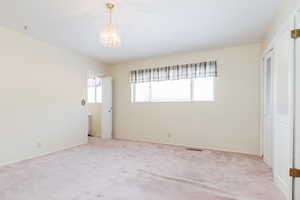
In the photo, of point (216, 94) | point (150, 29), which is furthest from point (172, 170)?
point (150, 29)

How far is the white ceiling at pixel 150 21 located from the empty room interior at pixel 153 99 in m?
0.02

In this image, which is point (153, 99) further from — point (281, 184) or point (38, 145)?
point (281, 184)

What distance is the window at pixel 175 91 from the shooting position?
416 centimetres

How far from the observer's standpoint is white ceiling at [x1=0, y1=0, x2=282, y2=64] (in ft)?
7.39

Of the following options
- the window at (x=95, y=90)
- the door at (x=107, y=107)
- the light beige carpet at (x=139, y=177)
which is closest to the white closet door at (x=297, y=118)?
the light beige carpet at (x=139, y=177)

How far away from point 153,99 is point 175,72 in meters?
1.02

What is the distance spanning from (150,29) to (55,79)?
2478 mm

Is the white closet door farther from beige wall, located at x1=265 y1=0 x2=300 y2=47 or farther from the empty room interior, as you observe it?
beige wall, located at x1=265 y1=0 x2=300 y2=47

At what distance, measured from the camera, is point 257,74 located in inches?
142

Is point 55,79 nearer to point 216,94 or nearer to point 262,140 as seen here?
point 216,94

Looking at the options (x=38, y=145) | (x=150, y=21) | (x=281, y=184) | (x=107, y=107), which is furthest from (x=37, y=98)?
(x=281, y=184)

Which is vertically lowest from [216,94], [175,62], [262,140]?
[262,140]

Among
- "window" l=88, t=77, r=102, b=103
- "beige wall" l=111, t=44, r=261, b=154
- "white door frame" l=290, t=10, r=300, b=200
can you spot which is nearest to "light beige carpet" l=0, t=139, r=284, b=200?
"white door frame" l=290, t=10, r=300, b=200

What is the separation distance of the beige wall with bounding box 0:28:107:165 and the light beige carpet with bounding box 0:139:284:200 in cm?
43
